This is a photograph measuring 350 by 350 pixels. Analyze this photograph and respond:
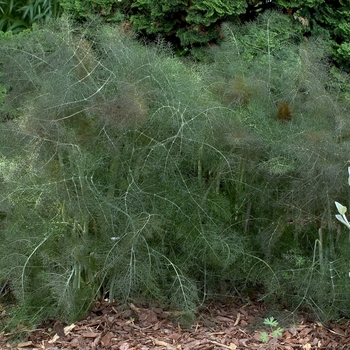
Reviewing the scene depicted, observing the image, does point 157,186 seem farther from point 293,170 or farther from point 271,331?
point 271,331

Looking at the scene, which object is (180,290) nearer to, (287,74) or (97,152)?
(97,152)

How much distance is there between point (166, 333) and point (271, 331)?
0.53 m

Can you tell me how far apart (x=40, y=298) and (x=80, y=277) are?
23 cm

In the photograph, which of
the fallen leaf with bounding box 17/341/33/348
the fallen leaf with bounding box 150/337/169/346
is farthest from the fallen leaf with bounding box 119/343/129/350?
the fallen leaf with bounding box 17/341/33/348

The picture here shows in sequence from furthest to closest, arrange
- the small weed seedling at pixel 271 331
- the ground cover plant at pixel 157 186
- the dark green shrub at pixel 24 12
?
1. the dark green shrub at pixel 24 12
2. the ground cover plant at pixel 157 186
3. the small weed seedling at pixel 271 331

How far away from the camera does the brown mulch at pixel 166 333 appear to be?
11.2 ft

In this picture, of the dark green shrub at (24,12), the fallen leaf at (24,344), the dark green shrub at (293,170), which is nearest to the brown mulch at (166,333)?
the fallen leaf at (24,344)

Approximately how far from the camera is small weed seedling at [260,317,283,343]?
3344 mm

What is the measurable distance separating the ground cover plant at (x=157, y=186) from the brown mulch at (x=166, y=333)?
0.08 metres

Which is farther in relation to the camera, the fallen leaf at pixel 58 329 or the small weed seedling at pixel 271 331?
the fallen leaf at pixel 58 329

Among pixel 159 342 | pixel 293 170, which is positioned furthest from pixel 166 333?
pixel 293 170

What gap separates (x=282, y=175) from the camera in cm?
365

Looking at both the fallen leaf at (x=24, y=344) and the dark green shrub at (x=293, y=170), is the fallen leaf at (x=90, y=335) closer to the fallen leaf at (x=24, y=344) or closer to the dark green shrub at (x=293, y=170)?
the fallen leaf at (x=24, y=344)

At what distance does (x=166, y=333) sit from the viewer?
3.52 m
